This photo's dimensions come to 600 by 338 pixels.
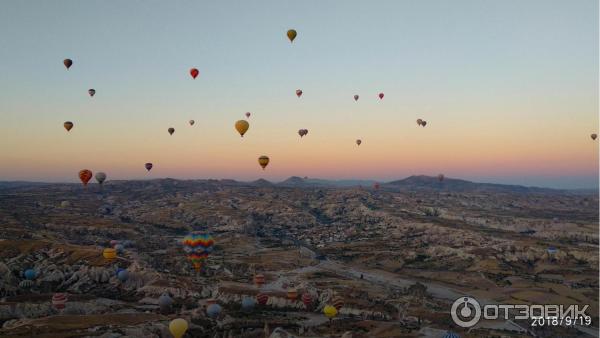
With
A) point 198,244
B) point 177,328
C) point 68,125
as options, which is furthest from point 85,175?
point 177,328

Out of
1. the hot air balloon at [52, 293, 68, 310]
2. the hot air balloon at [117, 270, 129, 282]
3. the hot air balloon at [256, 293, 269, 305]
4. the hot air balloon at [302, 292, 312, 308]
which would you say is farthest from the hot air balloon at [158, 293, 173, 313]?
the hot air balloon at [302, 292, 312, 308]

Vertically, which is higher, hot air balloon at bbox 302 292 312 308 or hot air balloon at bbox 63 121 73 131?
hot air balloon at bbox 63 121 73 131

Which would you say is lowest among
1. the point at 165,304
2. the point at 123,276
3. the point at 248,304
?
the point at 248,304

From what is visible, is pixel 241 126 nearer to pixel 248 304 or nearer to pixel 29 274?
pixel 248 304

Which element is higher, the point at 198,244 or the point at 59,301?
the point at 198,244

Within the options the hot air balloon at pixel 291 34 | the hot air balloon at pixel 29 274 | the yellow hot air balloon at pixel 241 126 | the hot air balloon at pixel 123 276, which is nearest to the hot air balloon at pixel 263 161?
the yellow hot air balloon at pixel 241 126

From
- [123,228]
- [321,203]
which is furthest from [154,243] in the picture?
[321,203]

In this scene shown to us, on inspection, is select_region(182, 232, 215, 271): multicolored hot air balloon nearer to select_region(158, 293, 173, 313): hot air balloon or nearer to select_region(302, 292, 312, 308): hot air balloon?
select_region(158, 293, 173, 313): hot air balloon
